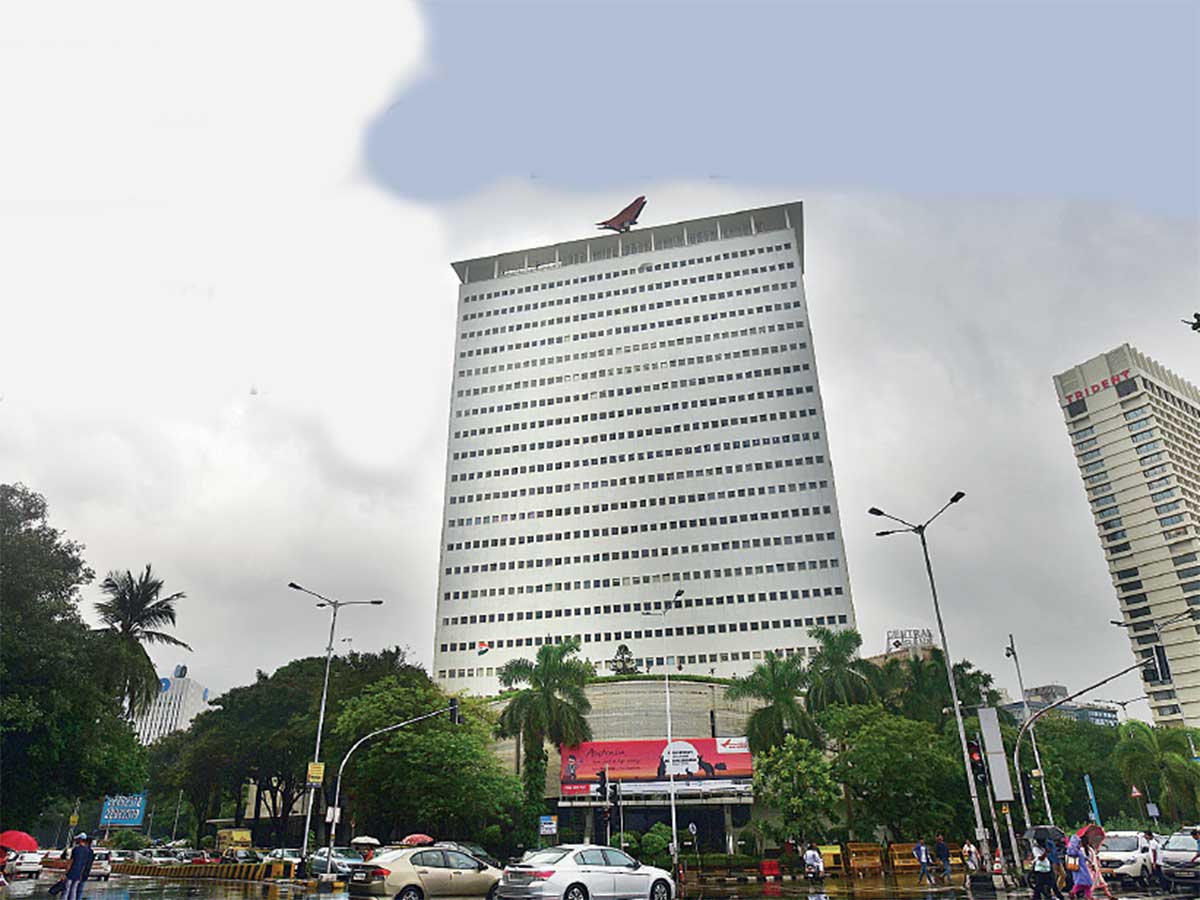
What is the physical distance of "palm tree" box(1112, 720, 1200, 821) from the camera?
2377 inches

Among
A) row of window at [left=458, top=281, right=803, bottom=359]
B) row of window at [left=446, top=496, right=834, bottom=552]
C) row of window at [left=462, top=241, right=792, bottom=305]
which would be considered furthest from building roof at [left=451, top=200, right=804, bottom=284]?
row of window at [left=446, top=496, right=834, bottom=552]

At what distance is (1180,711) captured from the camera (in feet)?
410

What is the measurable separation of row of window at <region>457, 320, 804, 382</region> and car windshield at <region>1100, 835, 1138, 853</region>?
88.6 metres

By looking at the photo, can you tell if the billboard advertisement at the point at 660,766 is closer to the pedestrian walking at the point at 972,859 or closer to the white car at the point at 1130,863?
the pedestrian walking at the point at 972,859

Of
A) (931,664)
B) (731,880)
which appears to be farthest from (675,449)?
(731,880)

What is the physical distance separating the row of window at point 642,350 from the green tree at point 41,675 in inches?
3614

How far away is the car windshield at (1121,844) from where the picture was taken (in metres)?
28.3

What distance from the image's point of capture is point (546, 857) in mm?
17219

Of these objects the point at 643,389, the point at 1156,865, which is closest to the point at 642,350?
the point at 643,389

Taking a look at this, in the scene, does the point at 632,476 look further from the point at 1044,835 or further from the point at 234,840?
the point at 1044,835

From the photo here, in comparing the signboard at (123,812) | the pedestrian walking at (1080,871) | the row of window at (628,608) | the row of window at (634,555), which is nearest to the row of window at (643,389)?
the row of window at (634,555)

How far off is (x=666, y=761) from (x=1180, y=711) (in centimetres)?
11378

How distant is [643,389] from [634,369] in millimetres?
3705

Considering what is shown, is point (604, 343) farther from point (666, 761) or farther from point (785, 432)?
point (666, 761)
